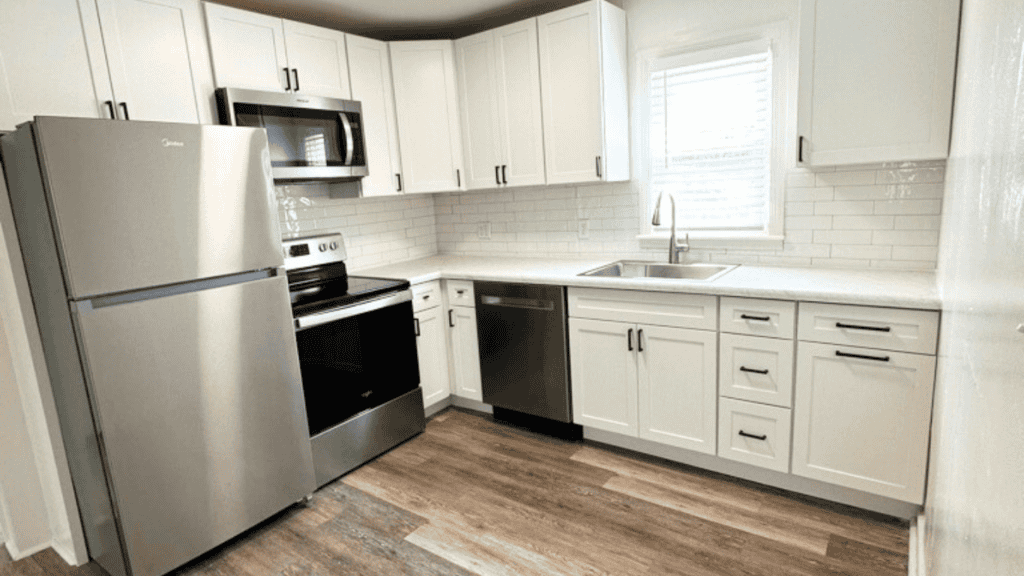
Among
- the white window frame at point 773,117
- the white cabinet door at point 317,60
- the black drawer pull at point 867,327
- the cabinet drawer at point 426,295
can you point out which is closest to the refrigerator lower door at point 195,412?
the cabinet drawer at point 426,295

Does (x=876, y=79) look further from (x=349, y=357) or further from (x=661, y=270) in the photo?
(x=349, y=357)

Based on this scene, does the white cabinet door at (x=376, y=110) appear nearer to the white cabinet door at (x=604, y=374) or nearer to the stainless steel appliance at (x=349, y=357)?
the stainless steel appliance at (x=349, y=357)

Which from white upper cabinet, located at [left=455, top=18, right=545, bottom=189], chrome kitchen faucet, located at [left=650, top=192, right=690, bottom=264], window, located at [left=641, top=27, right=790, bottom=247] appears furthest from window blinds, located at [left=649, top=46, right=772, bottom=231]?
white upper cabinet, located at [left=455, top=18, right=545, bottom=189]

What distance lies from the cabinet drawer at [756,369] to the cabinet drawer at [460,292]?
1.44 meters

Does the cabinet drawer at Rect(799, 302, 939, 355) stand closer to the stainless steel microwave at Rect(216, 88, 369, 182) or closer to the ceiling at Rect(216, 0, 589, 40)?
the ceiling at Rect(216, 0, 589, 40)

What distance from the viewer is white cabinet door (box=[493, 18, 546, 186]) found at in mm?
3127

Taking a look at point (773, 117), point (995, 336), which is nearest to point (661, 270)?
point (773, 117)

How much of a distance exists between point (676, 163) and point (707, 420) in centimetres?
142

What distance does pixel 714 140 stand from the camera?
117 inches

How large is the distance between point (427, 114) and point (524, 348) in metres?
1.57

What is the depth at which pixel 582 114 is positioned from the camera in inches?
118

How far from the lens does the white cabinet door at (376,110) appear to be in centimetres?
317

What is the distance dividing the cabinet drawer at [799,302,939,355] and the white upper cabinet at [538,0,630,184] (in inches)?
51.0

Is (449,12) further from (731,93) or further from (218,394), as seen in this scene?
(218,394)
